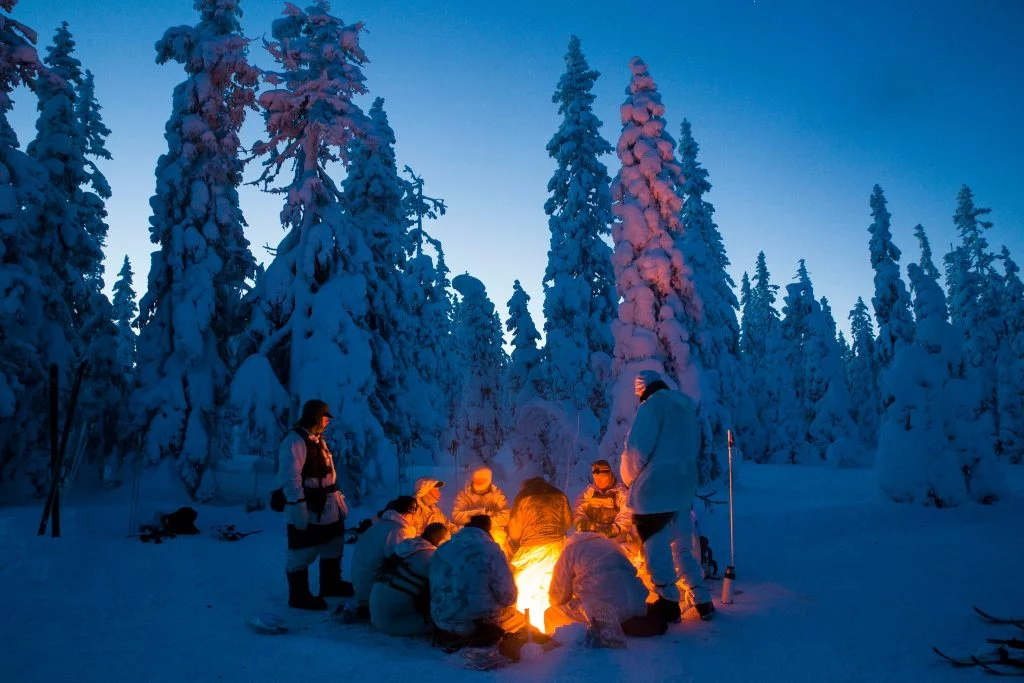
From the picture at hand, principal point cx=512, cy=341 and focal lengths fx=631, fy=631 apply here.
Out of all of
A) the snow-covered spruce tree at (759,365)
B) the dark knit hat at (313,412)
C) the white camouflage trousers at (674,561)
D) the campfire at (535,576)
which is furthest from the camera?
the snow-covered spruce tree at (759,365)

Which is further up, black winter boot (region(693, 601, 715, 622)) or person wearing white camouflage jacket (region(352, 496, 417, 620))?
person wearing white camouflage jacket (region(352, 496, 417, 620))

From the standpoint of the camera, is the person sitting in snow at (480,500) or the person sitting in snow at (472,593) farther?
the person sitting in snow at (480,500)

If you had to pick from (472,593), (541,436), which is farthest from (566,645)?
(541,436)

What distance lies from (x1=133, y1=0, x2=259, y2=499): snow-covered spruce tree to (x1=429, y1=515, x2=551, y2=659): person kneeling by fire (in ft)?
33.6

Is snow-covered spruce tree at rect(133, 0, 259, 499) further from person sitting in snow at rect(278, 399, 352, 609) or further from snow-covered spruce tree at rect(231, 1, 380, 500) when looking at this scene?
person sitting in snow at rect(278, 399, 352, 609)

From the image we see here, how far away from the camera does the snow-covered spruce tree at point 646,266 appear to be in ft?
52.1

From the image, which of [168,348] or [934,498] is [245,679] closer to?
[168,348]

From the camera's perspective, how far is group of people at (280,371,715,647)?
569cm

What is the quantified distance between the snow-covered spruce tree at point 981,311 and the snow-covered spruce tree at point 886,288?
737cm

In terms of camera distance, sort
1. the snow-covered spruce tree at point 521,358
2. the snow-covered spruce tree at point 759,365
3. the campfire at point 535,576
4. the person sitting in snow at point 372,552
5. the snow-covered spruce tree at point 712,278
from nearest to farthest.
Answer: the person sitting in snow at point 372,552, the campfire at point 535,576, the snow-covered spruce tree at point 521,358, the snow-covered spruce tree at point 712,278, the snow-covered spruce tree at point 759,365

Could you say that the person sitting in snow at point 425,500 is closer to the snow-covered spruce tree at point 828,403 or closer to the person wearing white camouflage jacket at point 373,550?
the person wearing white camouflage jacket at point 373,550

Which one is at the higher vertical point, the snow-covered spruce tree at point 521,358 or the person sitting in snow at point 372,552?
the snow-covered spruce tree at point 521,358

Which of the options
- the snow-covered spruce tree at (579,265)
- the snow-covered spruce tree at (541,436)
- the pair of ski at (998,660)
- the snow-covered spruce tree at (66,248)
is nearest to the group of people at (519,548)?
the pair of ski at (998,660)

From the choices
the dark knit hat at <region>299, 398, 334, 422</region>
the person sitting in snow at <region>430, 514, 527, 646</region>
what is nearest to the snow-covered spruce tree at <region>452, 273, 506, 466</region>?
the dark knit hat at <region>299, 398, 334, 422</region>
